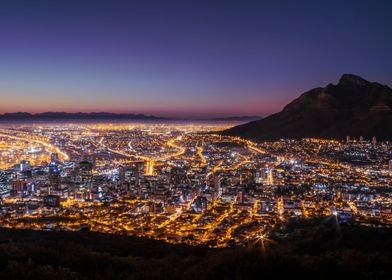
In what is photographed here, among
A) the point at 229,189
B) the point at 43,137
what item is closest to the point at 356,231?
the point at 229,189

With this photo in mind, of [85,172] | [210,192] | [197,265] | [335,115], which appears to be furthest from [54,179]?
[335,115]

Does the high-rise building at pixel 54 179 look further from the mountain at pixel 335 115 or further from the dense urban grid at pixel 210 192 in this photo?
the mountain at pixel 335 115

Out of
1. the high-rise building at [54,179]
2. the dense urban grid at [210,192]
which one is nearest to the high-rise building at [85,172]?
the dense urban grid at [210,192]

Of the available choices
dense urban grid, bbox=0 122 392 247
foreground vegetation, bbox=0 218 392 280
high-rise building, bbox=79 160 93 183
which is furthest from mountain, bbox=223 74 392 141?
foreground vegetation, bbox=0 218 392 280

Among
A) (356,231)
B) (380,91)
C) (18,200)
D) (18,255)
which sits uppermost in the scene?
(380,91)

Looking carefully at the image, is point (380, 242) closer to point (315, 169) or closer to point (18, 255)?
point (18, 255)

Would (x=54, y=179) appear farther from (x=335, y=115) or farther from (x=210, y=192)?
(x=335, y=115)

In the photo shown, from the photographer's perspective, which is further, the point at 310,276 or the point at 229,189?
the point at 229,189

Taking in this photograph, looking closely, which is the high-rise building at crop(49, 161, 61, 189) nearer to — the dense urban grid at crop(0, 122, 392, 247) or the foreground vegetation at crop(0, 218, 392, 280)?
the dense urban grid at crop(0, 122, 392, 247)
